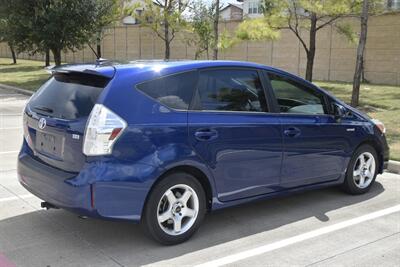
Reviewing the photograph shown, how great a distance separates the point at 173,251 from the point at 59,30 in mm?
18727

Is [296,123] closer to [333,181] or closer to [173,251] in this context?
[333,181]

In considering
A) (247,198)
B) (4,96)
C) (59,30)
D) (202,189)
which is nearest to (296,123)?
(247,198)

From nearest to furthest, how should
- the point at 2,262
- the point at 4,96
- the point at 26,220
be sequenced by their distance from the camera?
the point at 2,262 → the point at 26,220 → the point at 4,96

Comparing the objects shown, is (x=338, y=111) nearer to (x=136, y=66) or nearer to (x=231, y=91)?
(x=231, y=91)

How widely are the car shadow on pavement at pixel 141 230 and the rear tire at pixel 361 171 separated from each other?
225mm

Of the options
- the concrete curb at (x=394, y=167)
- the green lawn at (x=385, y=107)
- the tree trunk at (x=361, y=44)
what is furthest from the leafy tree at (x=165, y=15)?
the concrete curb at (x=394, y=167)

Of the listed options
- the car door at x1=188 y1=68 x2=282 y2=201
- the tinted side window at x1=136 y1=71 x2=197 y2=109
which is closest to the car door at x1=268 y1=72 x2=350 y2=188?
the car door at x1=188 y1=68 x2=282 y2=201

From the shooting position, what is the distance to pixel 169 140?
432 centimetres

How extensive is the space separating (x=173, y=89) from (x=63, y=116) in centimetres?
97

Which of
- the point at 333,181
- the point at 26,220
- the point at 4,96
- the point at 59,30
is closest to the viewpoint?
the point at 26,220

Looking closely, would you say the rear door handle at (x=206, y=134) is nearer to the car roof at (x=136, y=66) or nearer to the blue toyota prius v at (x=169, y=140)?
the blue toyota prius v at (x=169, y=140)

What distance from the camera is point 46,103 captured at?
4719 millimetres

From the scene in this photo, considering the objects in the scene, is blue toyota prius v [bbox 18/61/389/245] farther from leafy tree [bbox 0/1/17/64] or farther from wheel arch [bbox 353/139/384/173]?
leafy tree [bbox 0/1/17/64]

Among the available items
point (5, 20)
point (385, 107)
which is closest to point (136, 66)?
point (385, 107)
